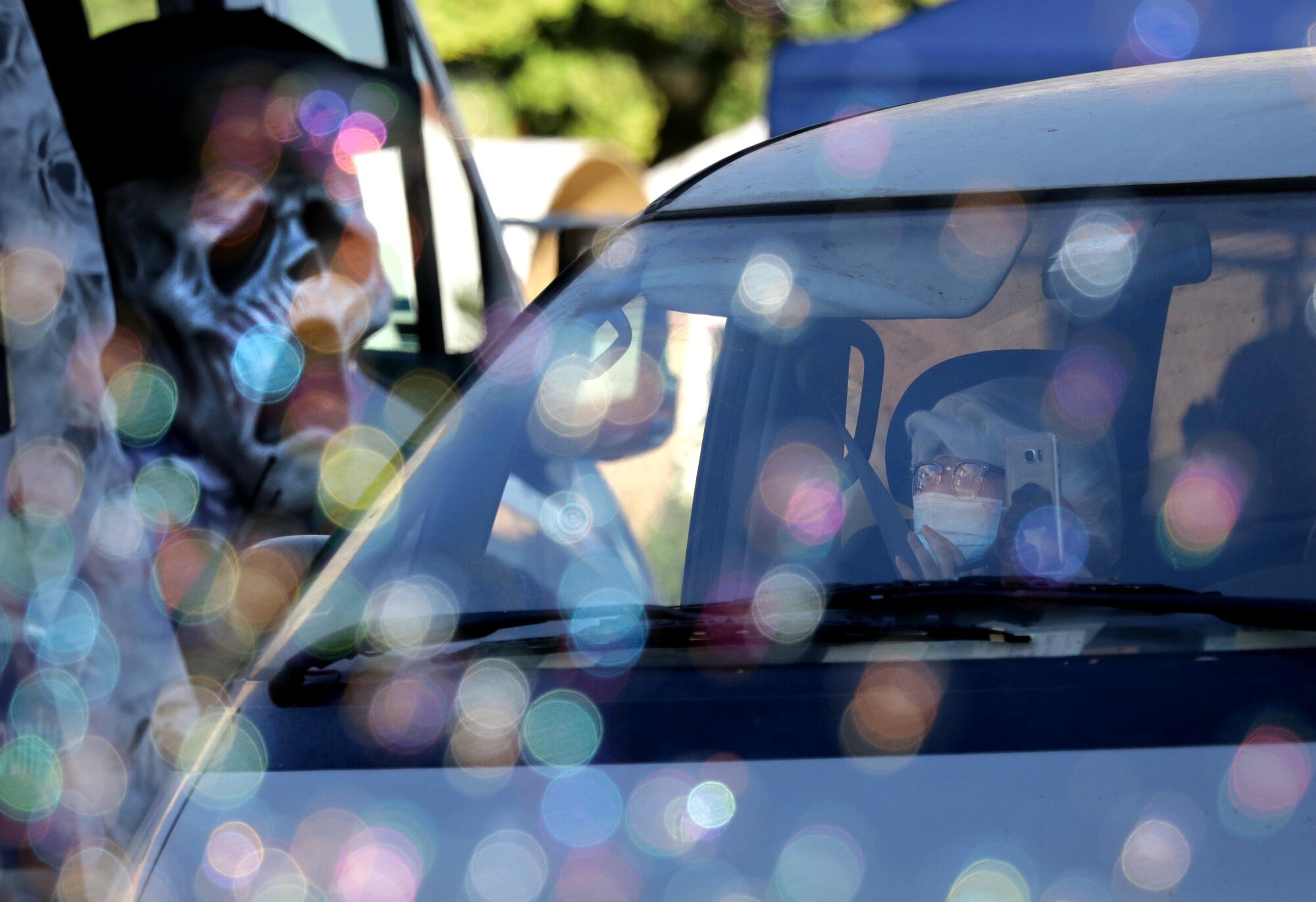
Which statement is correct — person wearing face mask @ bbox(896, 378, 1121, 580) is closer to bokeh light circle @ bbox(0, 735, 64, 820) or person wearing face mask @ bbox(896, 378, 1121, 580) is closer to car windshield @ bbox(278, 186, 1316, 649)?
car windshield @ bbox(278, 186, 1316, 649)

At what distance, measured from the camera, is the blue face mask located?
1.87 metres

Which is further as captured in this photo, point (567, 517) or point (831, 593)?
point (567, 517)

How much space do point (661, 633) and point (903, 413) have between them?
588 millimetres

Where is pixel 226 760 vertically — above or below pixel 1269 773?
below

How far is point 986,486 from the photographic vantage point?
1.92 meters

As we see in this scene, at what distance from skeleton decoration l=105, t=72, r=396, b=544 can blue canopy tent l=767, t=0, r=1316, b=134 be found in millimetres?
Result: 2532

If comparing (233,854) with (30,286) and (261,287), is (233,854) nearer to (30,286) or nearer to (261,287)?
(30,286)

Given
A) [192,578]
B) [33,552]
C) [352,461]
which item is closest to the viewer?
[33,552]

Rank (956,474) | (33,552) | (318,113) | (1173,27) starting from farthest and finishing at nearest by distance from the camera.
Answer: (1173,27) → (318,113) → (33,552) → (956,474)

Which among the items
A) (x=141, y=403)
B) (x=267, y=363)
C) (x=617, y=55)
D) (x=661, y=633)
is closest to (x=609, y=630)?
(x=661, y=633)

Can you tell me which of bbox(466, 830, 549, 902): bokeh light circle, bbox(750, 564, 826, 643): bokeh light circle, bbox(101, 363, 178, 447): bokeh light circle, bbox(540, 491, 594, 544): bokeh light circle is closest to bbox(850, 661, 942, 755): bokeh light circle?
bbox(750, 564, 826, 643): bokeh light circle

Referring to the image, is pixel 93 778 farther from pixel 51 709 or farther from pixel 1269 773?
pixel 1269 773

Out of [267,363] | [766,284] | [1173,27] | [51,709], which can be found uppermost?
[1173,27]

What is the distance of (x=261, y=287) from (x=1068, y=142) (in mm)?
2892
